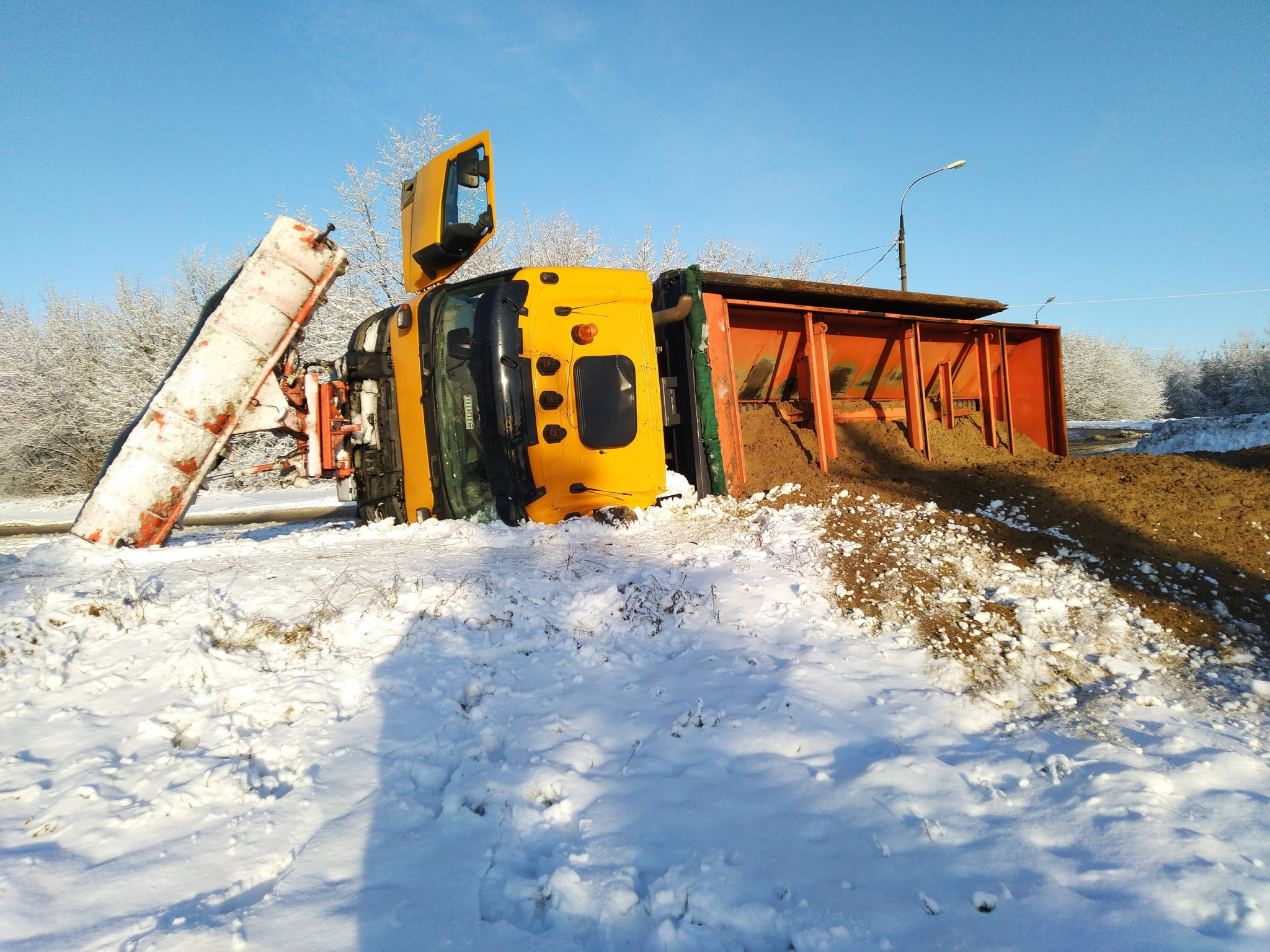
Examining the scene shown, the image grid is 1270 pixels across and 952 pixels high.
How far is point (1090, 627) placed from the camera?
10.3 ft

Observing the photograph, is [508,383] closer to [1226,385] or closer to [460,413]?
[460,413]

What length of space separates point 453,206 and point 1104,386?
46609 millimetres

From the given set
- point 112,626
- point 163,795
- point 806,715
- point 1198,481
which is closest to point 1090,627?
point 806,715

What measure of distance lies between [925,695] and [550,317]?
369cm

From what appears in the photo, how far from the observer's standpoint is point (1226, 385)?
40.3 m

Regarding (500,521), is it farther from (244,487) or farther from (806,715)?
(244,487)

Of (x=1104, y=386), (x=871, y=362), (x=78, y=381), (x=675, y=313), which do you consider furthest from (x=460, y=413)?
(x=1104, y=386)

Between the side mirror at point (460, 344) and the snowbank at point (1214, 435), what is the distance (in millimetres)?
13146

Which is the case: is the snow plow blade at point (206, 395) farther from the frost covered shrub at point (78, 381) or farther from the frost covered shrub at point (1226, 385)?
the frost covered shrub at point (1226, 385)

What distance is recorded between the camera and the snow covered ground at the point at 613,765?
1517 millimetres

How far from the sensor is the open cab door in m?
5.42

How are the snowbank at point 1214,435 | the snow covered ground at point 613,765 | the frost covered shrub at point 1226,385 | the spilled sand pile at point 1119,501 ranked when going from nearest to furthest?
the snow covered ground at point 613,765, the spilled sand pile at point 1119,501, the snowbank at point 1214,435, the frost covered shrub at point 1226,385

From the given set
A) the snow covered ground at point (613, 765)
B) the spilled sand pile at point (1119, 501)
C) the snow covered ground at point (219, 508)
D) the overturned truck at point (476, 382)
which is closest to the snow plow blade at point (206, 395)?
the overturned truck at point (476, 382)

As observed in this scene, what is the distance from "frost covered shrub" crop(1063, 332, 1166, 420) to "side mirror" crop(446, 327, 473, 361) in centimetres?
4341
